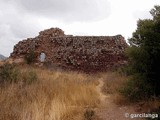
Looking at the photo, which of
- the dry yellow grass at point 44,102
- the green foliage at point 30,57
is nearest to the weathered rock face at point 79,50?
the green foliage at point 30,57

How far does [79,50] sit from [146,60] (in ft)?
47.0

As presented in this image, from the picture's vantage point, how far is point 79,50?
872 inches

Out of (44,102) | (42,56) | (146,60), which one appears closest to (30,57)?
(42,56)

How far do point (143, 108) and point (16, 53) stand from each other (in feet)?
64.4

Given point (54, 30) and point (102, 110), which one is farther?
point (54, 30)

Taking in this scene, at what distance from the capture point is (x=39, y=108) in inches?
251

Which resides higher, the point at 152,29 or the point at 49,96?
Result: the point at 152,29

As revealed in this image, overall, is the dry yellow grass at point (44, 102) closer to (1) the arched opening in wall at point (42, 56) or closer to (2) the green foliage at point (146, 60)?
(2) the green foliage at point (146, 60)

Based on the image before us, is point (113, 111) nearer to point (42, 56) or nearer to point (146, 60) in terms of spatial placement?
point (146, 60)

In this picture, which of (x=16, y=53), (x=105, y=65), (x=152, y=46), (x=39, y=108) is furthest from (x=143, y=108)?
(x=16, y=53)

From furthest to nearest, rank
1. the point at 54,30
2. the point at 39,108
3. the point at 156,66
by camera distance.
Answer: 1. the point at 54,30
2. the point at 156,66
3. the point at 39,108

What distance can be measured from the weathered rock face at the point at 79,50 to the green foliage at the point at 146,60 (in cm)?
1262

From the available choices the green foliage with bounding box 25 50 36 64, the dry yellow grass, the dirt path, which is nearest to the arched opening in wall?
the green foliage with bounding box 25 50 36 64

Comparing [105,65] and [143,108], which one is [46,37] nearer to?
[105,65]
